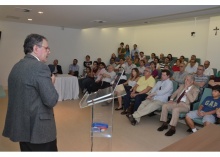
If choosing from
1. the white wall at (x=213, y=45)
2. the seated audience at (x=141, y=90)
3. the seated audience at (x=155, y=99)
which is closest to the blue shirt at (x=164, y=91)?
the seated audience at (x=155, y=99)

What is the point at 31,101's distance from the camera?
144 cm

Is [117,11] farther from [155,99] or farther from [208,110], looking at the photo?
[208,110]

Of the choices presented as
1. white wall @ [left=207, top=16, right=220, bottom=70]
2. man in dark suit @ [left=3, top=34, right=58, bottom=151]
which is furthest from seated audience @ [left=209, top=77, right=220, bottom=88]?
man in dark suit @ [left=3, top=34, right=58, bottom=151]

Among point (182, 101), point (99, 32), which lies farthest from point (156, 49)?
point (182, 101)

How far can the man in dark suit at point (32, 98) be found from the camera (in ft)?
4.59

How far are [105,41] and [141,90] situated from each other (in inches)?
203

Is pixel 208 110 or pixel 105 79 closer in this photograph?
pixel 208 110

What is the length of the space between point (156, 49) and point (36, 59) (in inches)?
335

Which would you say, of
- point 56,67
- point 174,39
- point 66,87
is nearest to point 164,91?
point 66,87

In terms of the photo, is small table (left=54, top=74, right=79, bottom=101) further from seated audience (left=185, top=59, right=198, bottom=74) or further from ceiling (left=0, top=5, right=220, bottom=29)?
seated audience (left=185, top=59, right=198, bottom=74)

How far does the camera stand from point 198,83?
15.4 ft

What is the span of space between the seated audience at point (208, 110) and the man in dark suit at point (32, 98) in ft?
8.17

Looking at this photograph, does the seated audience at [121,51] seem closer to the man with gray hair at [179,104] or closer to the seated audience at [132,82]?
the seated audience at [132,82]
